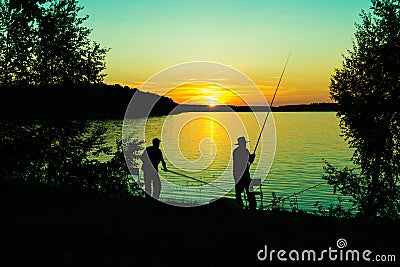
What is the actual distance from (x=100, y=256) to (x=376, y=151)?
18.1 meters

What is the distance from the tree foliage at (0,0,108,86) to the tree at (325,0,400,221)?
13.1 metres

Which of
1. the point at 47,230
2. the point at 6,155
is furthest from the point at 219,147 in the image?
the point at 47,230

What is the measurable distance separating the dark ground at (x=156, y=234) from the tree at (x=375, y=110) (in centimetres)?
1155

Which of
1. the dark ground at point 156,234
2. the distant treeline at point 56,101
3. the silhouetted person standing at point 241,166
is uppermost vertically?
the distant treeline at point 56,101

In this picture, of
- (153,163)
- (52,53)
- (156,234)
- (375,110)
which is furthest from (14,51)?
(375,110)

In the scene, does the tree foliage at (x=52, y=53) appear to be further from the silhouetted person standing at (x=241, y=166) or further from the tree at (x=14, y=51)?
the silhouetted person standing at (x=241, y=166)

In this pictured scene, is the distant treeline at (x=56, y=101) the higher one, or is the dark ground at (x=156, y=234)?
the distant treeline at (x=56, y=101)

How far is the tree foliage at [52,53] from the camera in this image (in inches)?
751

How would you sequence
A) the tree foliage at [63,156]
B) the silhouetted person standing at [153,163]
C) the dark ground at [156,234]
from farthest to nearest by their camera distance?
the tree foliage at [63,156] < the silhouetted person standing at [153,163] < the dark ground at [156,234]

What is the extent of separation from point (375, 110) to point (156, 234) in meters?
16.6

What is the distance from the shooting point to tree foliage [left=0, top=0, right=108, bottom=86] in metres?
19.1

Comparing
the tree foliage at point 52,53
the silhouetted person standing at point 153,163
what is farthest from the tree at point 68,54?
the silhouetted person standing at point 153,163

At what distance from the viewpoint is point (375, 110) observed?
72.1ft

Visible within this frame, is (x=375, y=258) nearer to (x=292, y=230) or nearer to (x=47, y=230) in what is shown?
(x=292, y=230)
